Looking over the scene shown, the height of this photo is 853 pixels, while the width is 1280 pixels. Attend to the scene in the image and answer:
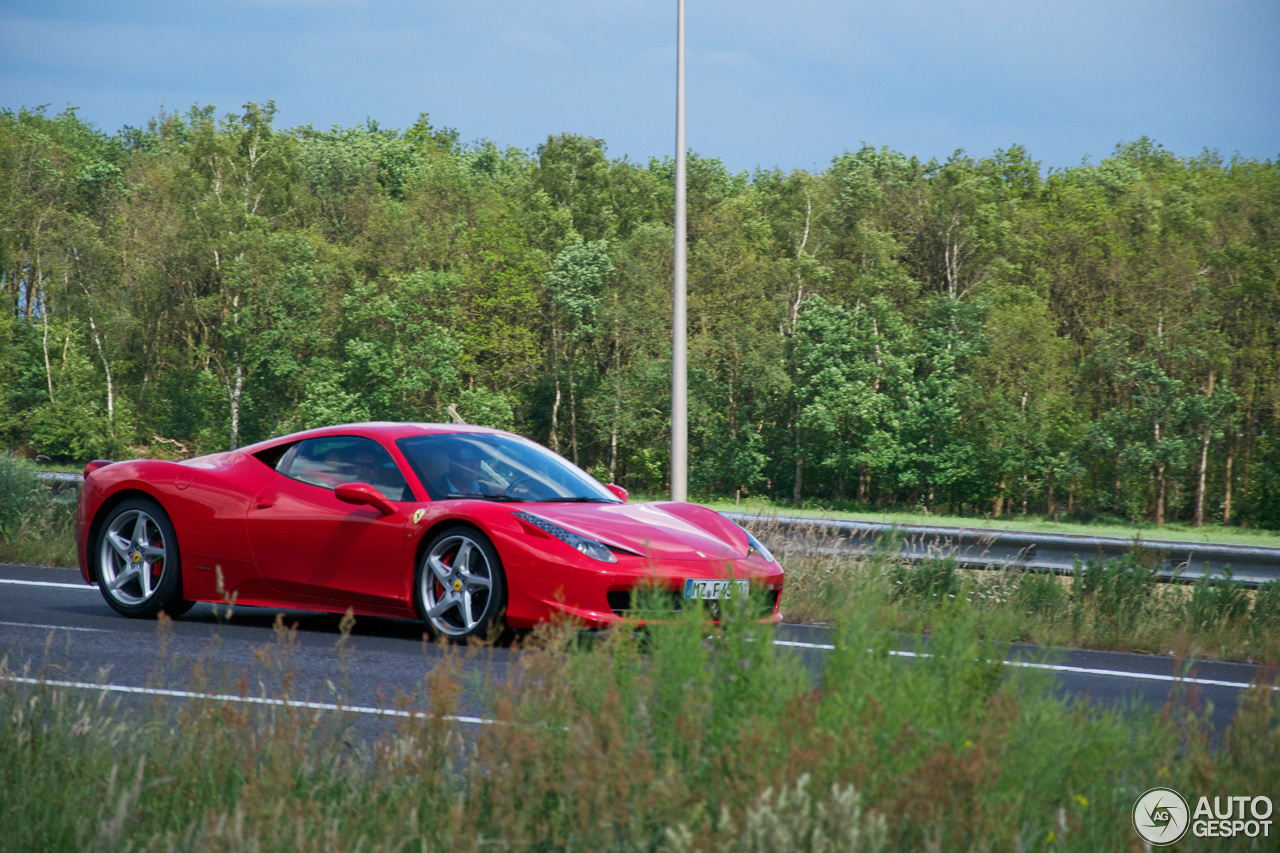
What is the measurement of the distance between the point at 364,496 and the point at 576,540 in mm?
1460

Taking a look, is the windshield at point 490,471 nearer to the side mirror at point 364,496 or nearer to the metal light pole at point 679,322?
the side mirror at point 364,496

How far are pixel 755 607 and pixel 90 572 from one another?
699cm

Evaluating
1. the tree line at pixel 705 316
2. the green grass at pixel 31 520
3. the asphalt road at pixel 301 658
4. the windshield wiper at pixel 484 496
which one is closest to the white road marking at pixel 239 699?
the asphalt road at pixel 301 658

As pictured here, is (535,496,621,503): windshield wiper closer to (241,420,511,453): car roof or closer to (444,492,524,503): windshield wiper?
(444,492,524,503): windshield wiper

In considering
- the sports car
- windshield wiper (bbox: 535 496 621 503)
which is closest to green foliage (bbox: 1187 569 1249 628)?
the sports car

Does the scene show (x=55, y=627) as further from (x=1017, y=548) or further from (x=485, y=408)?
(x=485, y=408)

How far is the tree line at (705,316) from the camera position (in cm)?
4719

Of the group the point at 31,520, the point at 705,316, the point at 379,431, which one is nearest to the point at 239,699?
the point at 379,431

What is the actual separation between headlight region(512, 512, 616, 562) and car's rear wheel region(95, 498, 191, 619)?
283cm

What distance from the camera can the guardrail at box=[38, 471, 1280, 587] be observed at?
11578 millimetres

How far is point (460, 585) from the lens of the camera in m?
7.90

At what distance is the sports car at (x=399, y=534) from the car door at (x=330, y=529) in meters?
0.01

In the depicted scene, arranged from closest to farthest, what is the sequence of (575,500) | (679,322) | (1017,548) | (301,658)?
1. (301,658)
2. (575,500)
3. (1017,548)
4. (679,322)

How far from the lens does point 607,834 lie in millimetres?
3068
